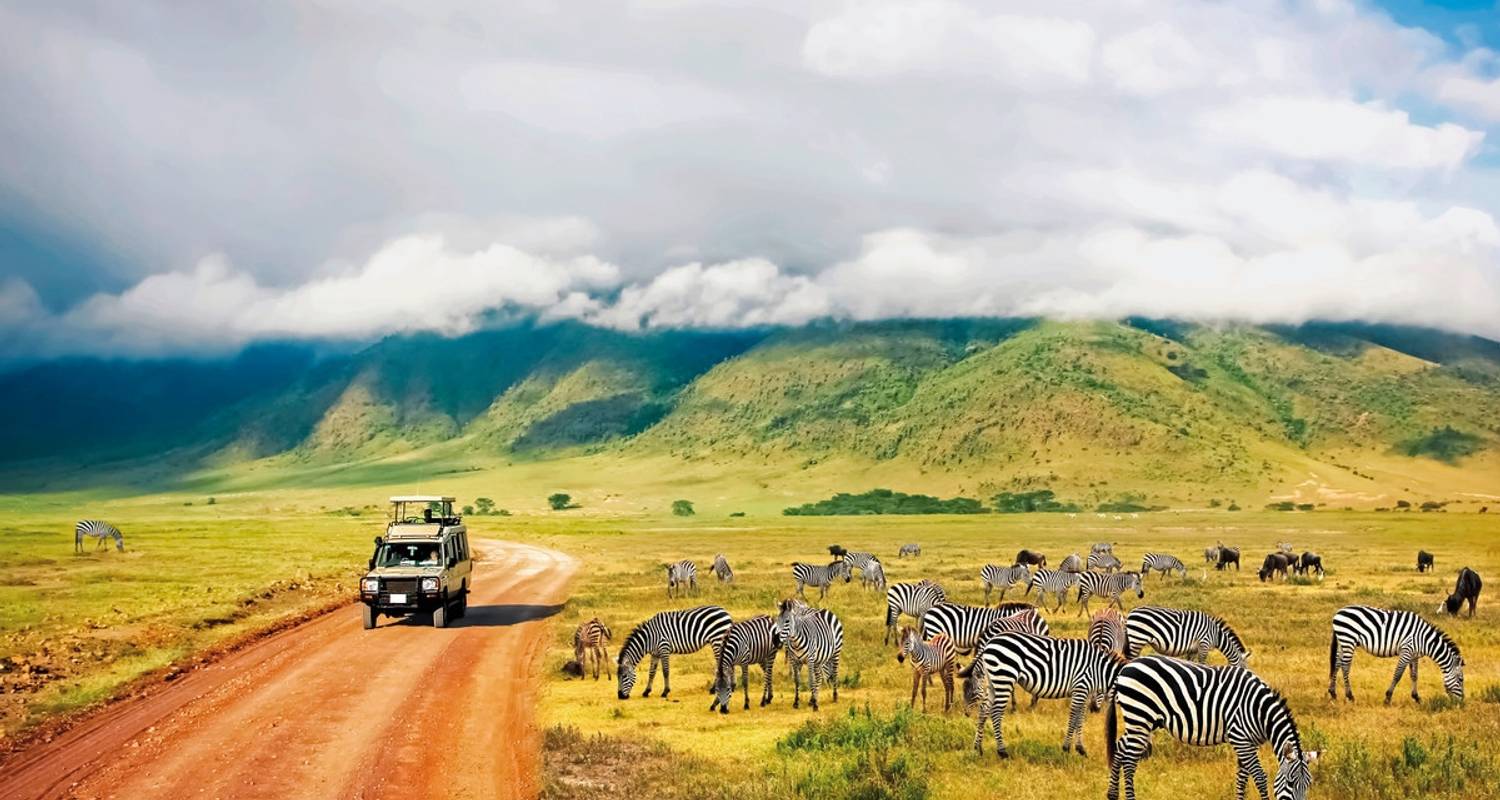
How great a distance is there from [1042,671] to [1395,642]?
10.5 metres

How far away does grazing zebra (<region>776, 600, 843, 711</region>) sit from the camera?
2432 cm

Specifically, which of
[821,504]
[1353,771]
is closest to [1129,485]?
[821,504]

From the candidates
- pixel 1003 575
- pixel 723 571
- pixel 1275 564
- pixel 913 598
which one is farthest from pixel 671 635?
pixel 1275 564

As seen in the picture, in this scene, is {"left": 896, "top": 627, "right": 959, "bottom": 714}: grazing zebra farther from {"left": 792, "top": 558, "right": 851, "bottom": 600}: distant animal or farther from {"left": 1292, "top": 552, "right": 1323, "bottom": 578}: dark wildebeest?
{"left": 1292, "top": 552, "right": 1323, "bottom": 578}: dark wildebeest

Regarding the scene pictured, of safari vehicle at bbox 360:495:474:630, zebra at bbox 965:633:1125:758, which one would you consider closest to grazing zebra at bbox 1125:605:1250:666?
zebra at bbox 965:633:1125:758

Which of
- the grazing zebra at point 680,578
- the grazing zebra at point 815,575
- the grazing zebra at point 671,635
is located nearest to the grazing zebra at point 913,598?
the grazing zebra at point 671,635

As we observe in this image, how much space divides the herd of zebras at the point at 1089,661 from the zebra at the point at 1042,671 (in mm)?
23

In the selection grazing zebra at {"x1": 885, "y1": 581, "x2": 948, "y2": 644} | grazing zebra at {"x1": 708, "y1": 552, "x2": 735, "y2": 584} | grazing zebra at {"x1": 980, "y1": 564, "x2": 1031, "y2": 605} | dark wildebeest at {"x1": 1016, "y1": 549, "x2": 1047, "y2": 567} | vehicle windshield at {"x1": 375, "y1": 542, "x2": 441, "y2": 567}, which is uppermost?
vehicle windshield at {"x1": 375, "y1": 542, "x2": 441, "y2": 567}

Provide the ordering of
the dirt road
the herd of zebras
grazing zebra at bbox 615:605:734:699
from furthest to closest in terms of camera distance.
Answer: grazing zebra at bbox 615:605:734:699, the dirt road, the herd of zebras

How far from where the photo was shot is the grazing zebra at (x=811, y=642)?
24.3 meters

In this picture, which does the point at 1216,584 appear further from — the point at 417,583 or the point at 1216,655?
the point at 417,583

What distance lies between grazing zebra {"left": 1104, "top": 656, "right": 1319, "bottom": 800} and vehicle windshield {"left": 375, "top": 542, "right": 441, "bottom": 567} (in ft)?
89.5

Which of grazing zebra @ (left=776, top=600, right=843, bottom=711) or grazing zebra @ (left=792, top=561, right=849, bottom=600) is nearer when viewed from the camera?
grazing zebra @ (left=776, top=600, right=843, bottom=711)

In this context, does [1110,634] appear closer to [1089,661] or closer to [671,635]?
[1089,661]
